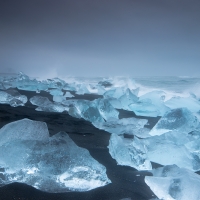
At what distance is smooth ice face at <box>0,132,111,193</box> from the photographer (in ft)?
4.41

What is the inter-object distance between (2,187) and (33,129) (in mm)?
609

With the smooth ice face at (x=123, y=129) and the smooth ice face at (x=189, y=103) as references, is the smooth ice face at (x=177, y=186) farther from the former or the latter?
the smooth ice face at (x=189, y=103)

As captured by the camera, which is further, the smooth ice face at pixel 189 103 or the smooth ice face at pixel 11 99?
the smooth ice face at pixel 189 103

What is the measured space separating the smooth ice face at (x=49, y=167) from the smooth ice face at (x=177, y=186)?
0.35 m

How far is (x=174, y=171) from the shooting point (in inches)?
59.6

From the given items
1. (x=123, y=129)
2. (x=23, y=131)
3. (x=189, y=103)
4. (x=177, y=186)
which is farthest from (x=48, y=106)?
(x=189, y=103)

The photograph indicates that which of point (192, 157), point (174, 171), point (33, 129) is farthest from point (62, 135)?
point (192, 157)

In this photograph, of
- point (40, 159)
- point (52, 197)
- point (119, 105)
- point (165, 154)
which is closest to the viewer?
point (52, 197)

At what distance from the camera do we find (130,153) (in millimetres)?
1766

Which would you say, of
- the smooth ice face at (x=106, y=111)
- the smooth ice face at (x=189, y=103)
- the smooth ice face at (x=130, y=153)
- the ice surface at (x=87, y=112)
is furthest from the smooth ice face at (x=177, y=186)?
the smooth ice face at (x=189, y=103)

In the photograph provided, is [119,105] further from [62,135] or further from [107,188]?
[107,188]

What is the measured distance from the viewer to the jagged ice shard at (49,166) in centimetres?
135

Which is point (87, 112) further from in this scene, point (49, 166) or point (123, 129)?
point (49, 166)

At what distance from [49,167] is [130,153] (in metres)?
0.75
